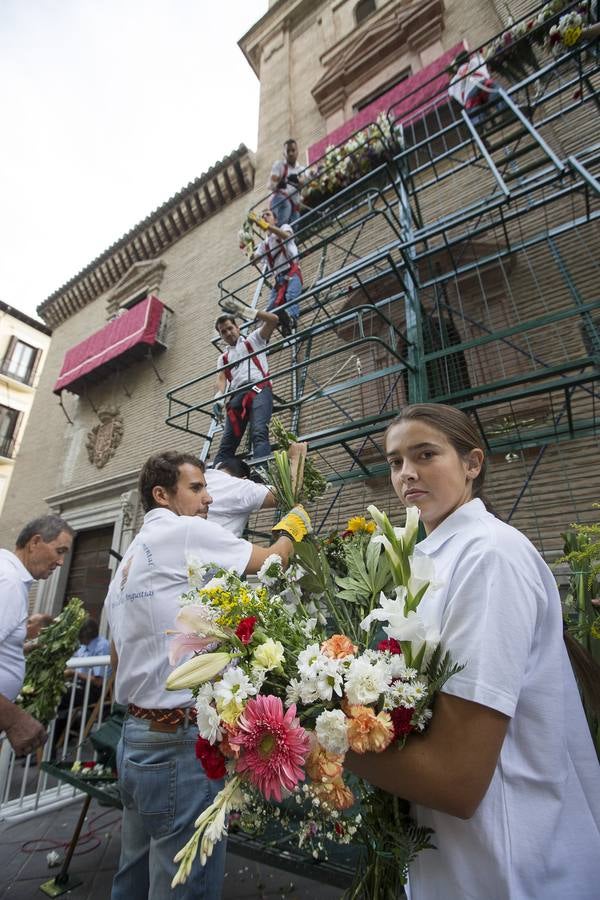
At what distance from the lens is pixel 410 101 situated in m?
6.64

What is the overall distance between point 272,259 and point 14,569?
5.27 meters

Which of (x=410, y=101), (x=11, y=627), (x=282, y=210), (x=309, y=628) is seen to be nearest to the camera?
(x=309, y=628)

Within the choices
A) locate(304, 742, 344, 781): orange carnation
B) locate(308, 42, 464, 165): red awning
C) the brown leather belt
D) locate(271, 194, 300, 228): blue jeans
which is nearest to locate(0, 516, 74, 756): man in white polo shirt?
the brown leather belt

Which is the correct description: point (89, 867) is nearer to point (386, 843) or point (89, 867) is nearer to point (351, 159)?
point (386, 843)

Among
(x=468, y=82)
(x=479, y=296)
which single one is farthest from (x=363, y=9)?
(x=479, y=296)

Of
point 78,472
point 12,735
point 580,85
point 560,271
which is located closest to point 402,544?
point 12,735

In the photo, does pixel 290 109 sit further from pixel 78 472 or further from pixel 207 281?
pixel 78 472

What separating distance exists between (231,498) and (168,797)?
145cm

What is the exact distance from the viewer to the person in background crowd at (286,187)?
6.57 m

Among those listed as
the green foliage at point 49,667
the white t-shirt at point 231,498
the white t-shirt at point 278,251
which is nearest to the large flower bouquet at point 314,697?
the white t-shirt at point 231,498

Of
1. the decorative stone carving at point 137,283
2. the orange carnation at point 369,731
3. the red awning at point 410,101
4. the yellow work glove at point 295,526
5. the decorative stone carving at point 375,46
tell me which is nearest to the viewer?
the orange carnation at point 369,731

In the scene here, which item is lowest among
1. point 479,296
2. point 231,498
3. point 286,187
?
point 231,498

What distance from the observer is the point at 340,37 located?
9164mm

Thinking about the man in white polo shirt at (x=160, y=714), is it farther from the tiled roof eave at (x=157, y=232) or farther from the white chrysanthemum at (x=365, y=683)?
the tiled roof eave at (x=157, y=232)
